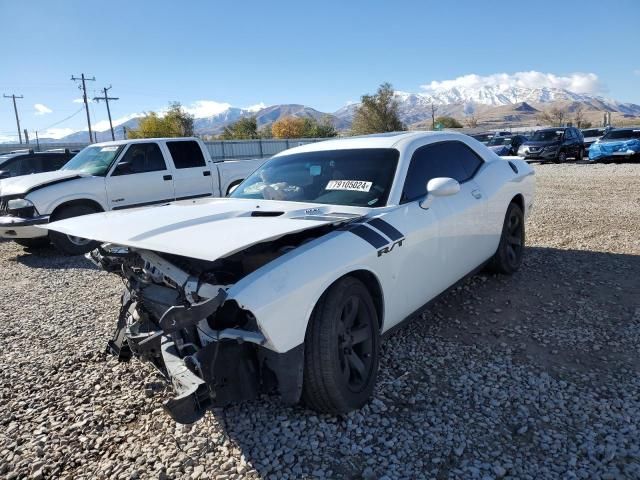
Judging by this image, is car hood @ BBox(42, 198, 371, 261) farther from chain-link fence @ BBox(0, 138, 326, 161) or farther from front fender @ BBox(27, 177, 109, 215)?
chain-link fence @ BBox(0, 138, 326, 161)

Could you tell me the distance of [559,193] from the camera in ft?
37.4

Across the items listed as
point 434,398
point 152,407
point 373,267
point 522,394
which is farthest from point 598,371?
point 152,407

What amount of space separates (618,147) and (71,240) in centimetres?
2020

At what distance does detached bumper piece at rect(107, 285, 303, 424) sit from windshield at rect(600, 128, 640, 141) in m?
22.0

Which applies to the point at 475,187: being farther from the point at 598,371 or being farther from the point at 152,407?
the point at 152,407

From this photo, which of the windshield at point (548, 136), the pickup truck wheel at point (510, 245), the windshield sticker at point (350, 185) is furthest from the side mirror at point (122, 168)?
the windshield at point (548, 136)

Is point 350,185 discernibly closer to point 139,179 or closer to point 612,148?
point 139,179

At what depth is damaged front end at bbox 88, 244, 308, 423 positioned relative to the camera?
2.19 meters

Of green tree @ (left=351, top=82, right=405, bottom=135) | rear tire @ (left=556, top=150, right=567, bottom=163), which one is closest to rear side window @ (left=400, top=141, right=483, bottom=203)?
rear tire @ (left=556, top=150, right=567, bottom=163)

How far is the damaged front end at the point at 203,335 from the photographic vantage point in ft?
7.19

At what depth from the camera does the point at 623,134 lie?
19891 millimetres

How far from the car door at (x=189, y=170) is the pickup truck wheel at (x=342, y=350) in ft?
21.4

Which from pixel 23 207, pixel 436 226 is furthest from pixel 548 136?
pixel 23 207

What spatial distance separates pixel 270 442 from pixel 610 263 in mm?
4720
